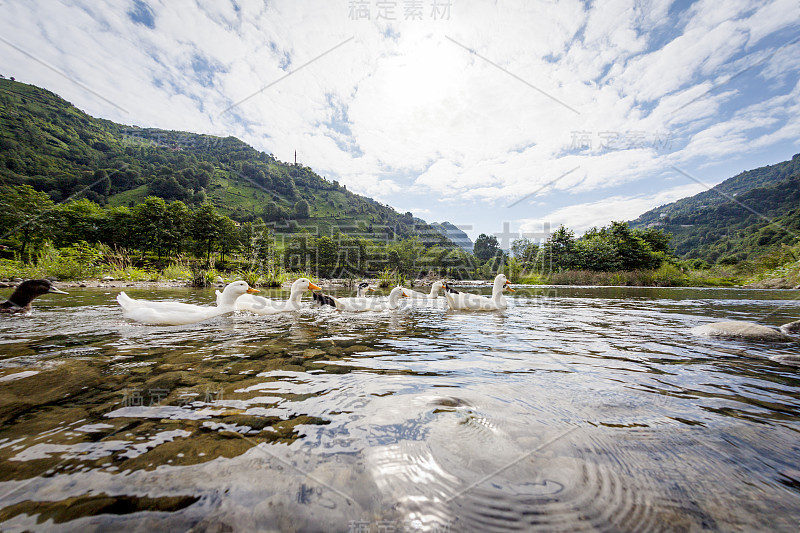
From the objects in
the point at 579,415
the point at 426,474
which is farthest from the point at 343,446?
the point at 579,415

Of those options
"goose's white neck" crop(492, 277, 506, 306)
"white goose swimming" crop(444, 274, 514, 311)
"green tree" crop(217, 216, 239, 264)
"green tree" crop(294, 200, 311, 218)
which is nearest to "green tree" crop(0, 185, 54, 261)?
"green tree" crop(217, 216, 239, 264)

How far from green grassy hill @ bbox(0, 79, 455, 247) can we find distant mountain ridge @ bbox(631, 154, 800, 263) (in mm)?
73121

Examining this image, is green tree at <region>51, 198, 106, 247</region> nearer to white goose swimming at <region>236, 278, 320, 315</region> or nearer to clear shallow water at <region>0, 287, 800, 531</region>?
white goose swimming at <region>236, 278, 320, 315</region>

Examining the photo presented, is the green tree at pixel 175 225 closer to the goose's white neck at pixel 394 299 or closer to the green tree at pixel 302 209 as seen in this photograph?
the goose's white neck at pixel 394 299

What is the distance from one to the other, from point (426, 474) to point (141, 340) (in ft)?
18.6

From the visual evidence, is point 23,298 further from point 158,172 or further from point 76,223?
point 158,172

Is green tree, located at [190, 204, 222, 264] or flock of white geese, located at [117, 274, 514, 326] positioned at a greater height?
green tree, located at [190, 204, 222, 264]

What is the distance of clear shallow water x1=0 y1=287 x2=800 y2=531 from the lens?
4.44ft

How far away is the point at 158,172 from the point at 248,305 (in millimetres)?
102748

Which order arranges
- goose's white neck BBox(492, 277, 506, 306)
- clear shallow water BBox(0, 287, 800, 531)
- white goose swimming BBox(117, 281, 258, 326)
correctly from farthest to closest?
goose's white neck BBox(492, 277, 506, 306) < white goose swimming BBox(117, 281, 258, 326) < clear shallow water BBox(0, 287, 800, 531)

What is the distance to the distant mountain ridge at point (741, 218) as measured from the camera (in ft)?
172

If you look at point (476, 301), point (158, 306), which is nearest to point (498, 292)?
point (476, 301)

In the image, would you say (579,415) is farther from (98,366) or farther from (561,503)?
(98,366)

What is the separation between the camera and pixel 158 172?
8244cm
